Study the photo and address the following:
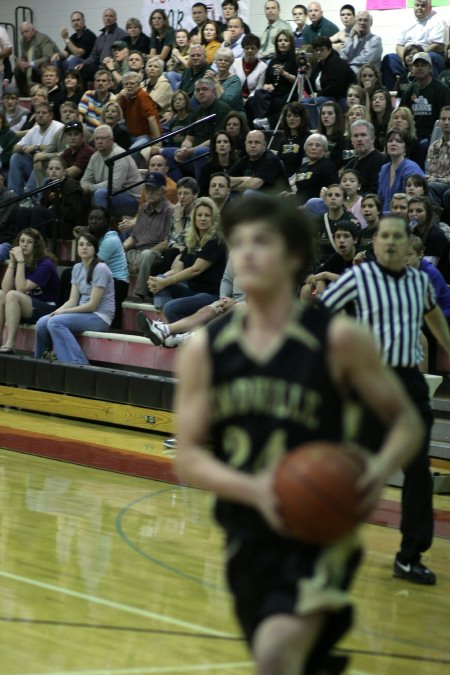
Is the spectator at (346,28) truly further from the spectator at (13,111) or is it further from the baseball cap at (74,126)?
the spectator at (13,111)

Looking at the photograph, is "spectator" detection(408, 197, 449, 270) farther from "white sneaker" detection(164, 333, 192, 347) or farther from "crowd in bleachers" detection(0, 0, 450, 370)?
"white sneaker" detection(164, 333, 192, 347)

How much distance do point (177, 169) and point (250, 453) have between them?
10.0 meters

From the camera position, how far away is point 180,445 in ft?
9.41

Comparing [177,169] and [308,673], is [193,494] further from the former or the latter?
[177,169]

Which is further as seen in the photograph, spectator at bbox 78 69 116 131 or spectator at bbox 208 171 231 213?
spectator at bbox 78 69 116 131

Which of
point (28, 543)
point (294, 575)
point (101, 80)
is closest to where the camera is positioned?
point (294, 575)

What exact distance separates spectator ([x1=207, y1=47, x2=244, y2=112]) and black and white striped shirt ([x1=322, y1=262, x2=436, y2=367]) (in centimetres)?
779

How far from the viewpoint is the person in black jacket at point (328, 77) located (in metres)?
12.1

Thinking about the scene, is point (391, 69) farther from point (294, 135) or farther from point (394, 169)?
point (394, 169)

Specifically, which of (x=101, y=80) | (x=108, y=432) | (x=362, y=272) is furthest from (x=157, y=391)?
(x=101, y=80)

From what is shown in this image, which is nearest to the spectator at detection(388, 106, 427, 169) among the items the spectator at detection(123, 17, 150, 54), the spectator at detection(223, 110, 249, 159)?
the spectator at detection(223, 110, 249, 159)

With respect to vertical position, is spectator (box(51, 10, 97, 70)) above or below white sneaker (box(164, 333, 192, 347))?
above

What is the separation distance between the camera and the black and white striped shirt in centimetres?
532

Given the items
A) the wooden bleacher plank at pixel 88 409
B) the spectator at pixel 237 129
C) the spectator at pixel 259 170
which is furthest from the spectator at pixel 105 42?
the wooden bleacher plank at pixel 88 409
